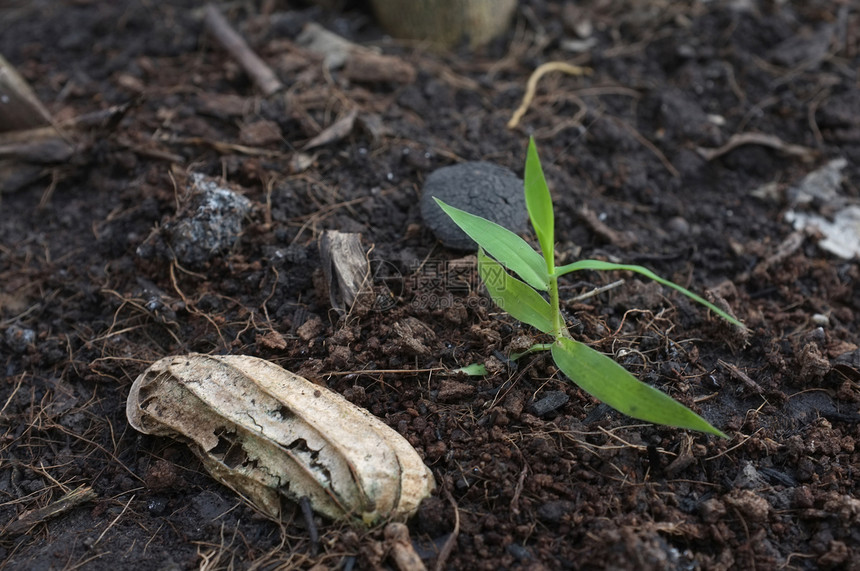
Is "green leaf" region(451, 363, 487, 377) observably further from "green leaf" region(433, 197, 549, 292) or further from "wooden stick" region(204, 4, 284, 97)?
"wooden stick" region(204, 4, 284, 97)

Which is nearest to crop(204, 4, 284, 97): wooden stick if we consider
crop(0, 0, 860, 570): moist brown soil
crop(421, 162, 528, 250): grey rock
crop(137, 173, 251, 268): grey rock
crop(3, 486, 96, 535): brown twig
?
crop(0, 0, 860, 570): moist brown soil

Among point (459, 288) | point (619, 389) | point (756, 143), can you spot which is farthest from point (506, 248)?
point (756, 143)

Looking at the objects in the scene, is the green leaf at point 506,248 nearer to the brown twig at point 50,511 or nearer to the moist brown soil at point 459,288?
the moist brown soil at point 459,288

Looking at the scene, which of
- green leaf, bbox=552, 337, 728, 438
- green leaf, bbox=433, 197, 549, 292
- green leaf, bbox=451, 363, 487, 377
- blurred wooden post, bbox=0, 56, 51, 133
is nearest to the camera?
green leaf, bbox=552, 337, 728, 438

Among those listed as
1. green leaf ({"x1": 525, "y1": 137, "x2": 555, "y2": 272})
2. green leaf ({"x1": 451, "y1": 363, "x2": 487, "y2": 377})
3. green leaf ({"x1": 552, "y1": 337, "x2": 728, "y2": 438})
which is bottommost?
green leaf ({"x1": 451, "y1": 363, "x2": 487, "y2": 377})

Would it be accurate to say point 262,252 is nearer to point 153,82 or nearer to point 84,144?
point 84,144

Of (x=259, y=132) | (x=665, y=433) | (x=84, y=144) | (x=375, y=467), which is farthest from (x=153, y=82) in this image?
(x=665, y=433)

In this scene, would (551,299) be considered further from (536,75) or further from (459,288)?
(536,75)

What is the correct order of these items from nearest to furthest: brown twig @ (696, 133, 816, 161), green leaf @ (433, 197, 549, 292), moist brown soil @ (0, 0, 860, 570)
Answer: moist brown soil @ (0, 0, 860, 570) < green leaf @ (433, 197, 549, 292) < brown twig @ (696, 133, 816, 161)
